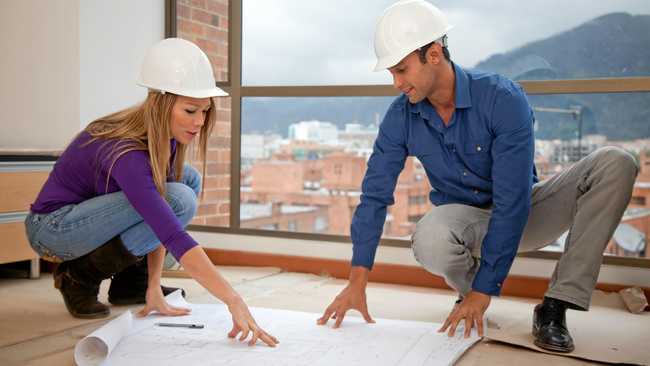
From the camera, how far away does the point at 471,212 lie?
7.25 ft

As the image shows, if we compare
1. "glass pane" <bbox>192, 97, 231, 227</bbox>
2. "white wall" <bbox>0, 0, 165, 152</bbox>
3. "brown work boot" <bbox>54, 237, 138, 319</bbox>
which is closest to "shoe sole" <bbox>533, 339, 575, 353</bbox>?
"brown work boot" <bbox>54, 237, 138, 319</bbox>

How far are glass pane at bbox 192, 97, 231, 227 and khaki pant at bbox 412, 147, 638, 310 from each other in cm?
155

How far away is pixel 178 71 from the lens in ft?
6.75

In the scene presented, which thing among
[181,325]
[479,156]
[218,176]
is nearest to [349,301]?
[181,325]

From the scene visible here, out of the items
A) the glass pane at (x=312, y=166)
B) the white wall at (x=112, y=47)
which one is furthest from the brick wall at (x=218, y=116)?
the white wall at (x=112, y=47)

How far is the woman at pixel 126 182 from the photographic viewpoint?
2.00 metres

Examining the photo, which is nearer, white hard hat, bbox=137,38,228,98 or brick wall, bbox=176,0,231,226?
white hard hat, bbox=137,38,228,98

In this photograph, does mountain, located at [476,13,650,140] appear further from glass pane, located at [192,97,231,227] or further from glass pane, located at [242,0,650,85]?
glass pane, located at [192,97,231,227]

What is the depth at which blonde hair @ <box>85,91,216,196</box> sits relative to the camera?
77.8 inches

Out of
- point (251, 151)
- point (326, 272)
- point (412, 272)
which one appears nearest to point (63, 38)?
point (251, 151)

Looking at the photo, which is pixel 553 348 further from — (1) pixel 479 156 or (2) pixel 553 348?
(1) pixel 479 156

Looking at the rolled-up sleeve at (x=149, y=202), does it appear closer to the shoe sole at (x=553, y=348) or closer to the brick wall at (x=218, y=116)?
the shoe sole at (x=553, y=348)

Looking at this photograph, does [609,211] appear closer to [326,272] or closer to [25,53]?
[326,272]

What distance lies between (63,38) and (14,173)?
2.39ft
